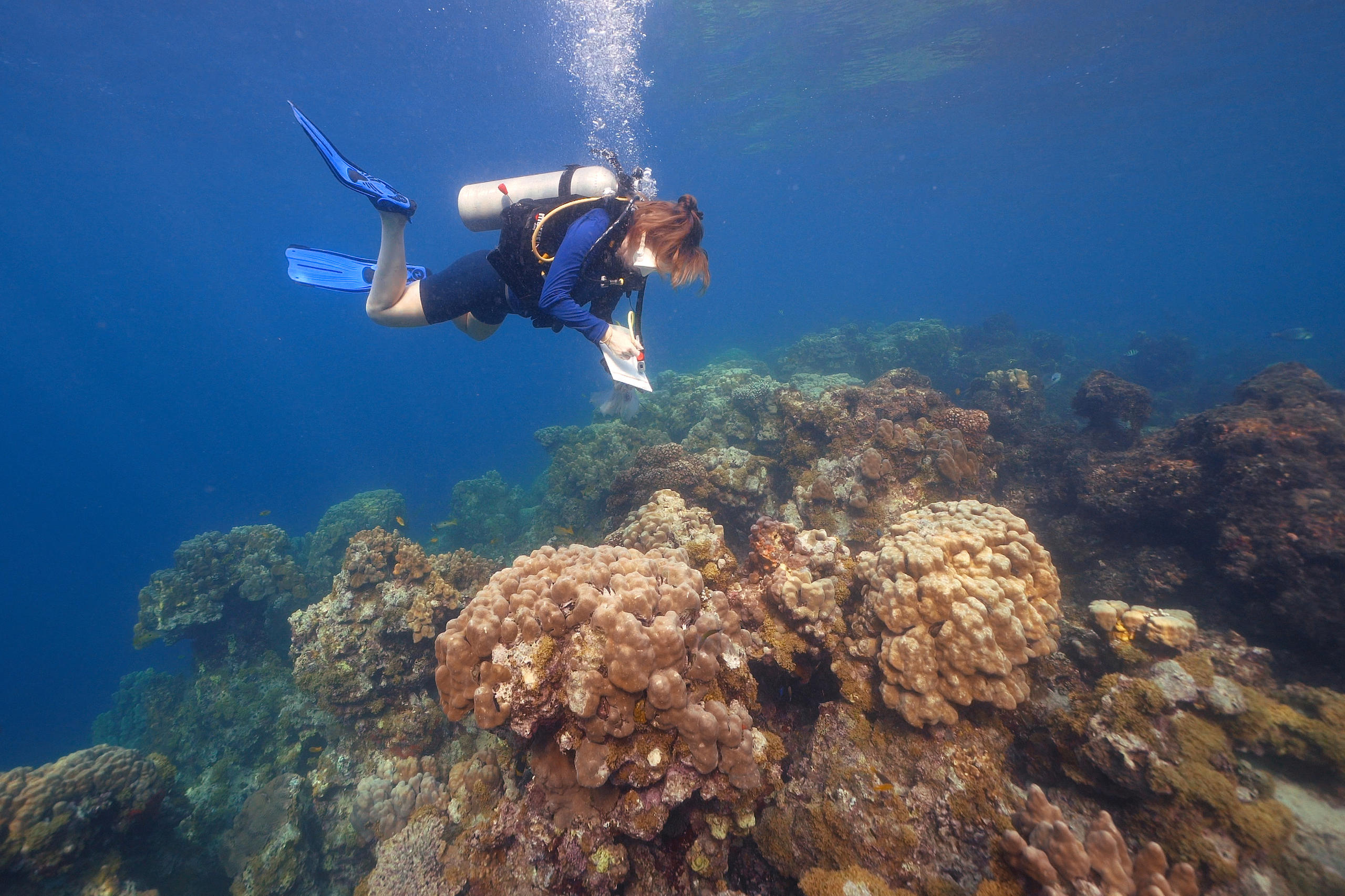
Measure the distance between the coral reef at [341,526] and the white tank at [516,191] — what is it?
42.6 ft

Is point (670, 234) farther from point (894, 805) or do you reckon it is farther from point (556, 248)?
point (894, 805)

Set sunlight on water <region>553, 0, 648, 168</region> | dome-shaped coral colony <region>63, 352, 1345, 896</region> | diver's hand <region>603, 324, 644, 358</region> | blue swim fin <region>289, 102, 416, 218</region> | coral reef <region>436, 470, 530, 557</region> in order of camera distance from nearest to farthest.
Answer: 1. dome-shaped coral colony <region>63, 352, 1345, 896</region>
2. diver's hand <region>603, 324, 644, 358</region>
3. blue swim fin <region>289, 102, 416, 218</region>
4. coral reef <region>436, 470, 530, 557</region>
5. sunlight on water <region>553, 0, 648, 168</region>

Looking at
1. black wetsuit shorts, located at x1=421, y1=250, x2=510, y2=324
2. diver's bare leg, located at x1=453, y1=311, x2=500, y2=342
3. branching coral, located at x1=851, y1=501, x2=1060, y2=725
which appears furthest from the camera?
diver's bare leg, located at x1=453, y1=311, x2=500, y2=342

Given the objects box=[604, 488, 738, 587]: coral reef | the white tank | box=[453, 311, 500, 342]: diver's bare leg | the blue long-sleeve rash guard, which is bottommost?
box=[604, 488, 738, 587]: coral reef

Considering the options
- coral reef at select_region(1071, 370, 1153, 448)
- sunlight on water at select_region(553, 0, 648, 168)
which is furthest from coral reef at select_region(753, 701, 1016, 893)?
sunlight on water at select_region(553, 0, 648, 168)

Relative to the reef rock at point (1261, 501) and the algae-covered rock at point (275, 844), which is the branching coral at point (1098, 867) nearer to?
the reef rock at point (1261, 501)

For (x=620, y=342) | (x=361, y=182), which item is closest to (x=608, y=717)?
(x=620, y=342)

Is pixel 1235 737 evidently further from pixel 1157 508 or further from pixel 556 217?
pixel 556 217

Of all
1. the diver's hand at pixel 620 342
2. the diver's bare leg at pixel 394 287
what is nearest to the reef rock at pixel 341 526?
the diver's bare leg at pixel 394 287

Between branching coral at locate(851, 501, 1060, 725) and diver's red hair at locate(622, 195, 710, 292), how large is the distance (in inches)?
123

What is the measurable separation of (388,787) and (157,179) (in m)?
52.4

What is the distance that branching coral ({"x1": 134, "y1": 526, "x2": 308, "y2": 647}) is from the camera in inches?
435

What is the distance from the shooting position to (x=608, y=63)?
3111 centimetres

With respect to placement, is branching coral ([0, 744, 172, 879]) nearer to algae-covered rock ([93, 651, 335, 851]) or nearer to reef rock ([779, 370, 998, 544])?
algae-covered rock ([93, 651, 335, 851])
